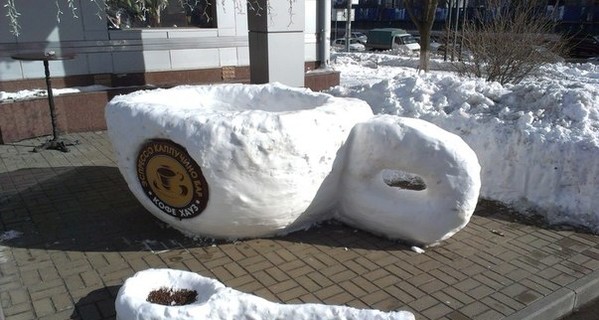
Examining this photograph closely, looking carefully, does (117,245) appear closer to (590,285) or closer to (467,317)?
(467,317)

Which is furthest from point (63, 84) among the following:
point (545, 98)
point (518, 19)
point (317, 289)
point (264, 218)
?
point (518, 19)

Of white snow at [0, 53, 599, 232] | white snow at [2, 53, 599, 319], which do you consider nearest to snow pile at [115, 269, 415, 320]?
white snow at [2, 53, 599, 319]

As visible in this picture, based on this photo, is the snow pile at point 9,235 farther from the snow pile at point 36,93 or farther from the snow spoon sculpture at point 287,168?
the snow pile at point 36,93

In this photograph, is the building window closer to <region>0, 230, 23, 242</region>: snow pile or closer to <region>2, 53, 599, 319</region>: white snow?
<region>2, 53, 599, 319</region>: white snow

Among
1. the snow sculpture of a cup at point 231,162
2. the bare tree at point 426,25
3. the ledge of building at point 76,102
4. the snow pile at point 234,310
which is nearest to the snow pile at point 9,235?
the snow sculpture of a cup at point 231,162

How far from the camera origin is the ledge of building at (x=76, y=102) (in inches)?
335

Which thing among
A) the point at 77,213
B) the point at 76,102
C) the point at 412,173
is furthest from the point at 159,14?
the point at 412,173

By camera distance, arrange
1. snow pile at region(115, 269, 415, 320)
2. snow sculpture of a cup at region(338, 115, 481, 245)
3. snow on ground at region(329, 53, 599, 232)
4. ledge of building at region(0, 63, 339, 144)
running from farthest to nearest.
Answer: ledge of building at region(0, 63, 339, 144) → snow on ground at region(329, 53, 599, 232) → snow sculpture of a cup at region(338, 115, 481, 245) → snow pile at region(115, 269, 415, 320)

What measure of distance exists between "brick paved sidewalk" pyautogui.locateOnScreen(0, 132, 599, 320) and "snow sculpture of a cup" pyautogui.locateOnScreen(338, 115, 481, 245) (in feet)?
0.74

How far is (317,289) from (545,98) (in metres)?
4.23

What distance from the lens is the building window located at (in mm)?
10047

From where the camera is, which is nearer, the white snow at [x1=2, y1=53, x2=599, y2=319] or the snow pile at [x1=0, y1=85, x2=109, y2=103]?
the white snow at [x1=2, y1=53, x2=599, y2=319]

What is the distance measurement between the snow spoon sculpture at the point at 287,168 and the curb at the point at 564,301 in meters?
1.00

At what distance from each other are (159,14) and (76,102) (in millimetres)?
2770
